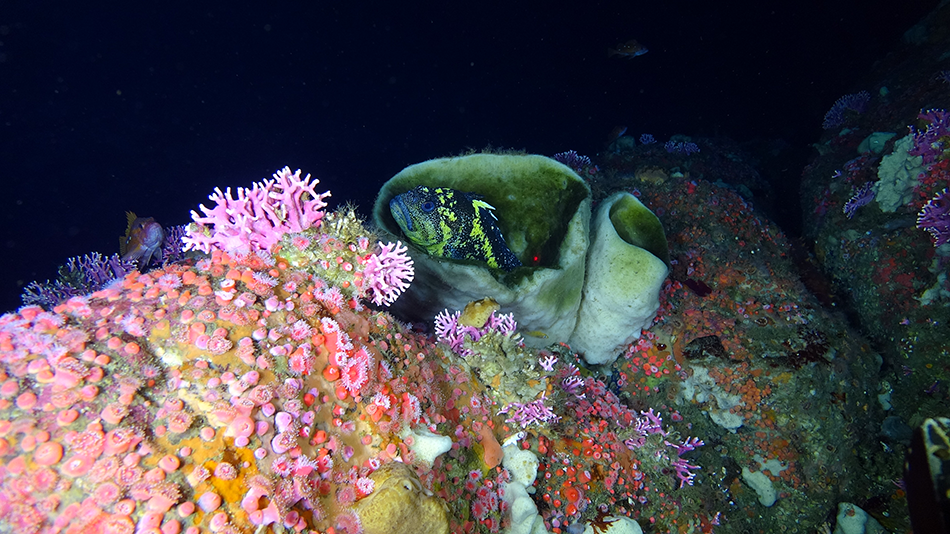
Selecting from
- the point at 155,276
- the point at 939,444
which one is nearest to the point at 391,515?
the point at 155,276

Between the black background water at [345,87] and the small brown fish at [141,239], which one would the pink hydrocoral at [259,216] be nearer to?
the small brown fish at [141,239]

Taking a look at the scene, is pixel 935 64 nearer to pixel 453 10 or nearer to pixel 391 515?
pixel 391 515

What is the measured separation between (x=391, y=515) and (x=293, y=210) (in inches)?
63.1

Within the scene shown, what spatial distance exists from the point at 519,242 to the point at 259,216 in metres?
3.05

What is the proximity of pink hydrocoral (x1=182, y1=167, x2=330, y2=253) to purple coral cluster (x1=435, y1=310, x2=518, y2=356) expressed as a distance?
122 cm

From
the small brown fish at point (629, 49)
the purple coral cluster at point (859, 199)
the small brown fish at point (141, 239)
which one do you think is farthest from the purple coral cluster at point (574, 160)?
the small brown fish at point (629, 49)

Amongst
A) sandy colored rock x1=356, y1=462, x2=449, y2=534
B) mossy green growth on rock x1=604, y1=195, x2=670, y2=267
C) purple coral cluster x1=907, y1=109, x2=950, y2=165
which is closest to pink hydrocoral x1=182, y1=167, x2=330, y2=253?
sandy colored rock x1=356, y1=462, x2=449, y2=534

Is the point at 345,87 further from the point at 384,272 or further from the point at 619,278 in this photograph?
the point at 384,272

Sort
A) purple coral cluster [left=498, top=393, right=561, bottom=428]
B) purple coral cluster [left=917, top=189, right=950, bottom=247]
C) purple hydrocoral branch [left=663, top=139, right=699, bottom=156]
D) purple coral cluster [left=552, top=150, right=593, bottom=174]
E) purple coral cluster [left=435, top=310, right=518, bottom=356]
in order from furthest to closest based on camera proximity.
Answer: purple hydrocoral branch [left=663, top=139, right=699, bottom=156] < purple coral cluster [left=552, top=150, right=593, bottom=174] < purple coral cluster [left=917, top=189, right=950, bottom=247] < purple coral cluster [left=435, top=310, right=518, bottom=356] < purple coral cluster [left=498, top=393, right=561, bottom=428]

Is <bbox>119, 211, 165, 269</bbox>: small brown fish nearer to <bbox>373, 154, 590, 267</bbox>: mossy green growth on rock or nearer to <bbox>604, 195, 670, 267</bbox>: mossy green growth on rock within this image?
<bbox>373, 154, 590, 267</bbox>: mossy green growth on rock

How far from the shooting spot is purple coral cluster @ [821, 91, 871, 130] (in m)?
7.23

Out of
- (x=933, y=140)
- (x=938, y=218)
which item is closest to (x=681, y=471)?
(x=938, y=218)

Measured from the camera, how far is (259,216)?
2.11 meters

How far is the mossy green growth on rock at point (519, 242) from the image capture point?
3.38 metres
